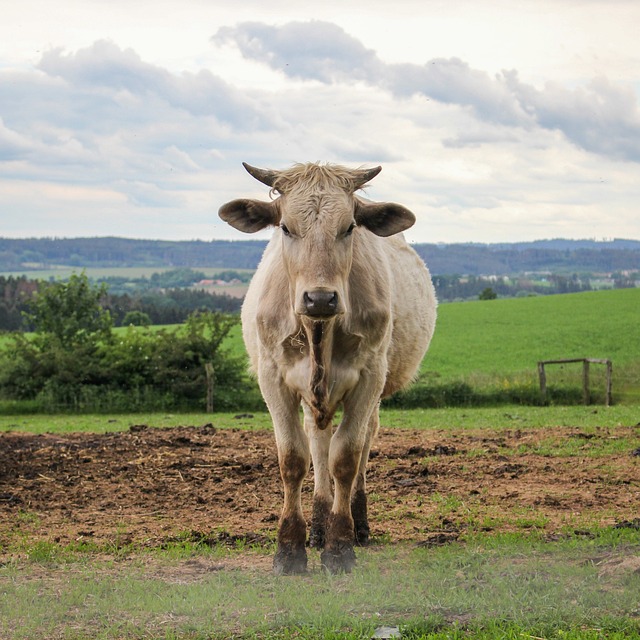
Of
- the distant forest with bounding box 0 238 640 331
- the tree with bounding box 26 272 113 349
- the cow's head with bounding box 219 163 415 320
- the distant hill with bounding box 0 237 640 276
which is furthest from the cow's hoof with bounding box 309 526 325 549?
the distant hill with bounding box 0 237 640 276

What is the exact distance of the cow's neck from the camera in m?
7.40

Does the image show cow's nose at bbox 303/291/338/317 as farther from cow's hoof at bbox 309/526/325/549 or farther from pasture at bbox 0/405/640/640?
cow's hoof at bbox 309/526/325/549

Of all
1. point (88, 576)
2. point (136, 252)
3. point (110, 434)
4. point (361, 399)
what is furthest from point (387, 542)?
point (136, 252)

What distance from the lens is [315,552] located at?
8688 millimetres

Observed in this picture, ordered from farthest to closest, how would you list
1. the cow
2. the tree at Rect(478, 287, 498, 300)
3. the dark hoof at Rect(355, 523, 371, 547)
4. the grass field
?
the tree at Rect(478, 287, 498, 300) < the grass field < the dark hoof at Rect(355, 523, 371, 547) < the cow

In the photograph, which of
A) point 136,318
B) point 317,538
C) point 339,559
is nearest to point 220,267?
point 136,318

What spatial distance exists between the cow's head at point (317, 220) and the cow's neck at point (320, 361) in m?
0.31

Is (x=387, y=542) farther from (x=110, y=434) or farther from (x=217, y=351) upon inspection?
(x=217, y=351)

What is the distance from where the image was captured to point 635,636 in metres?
5.59

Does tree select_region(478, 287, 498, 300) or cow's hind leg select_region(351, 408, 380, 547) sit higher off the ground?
tree select_region(478, 287, 498, 300)

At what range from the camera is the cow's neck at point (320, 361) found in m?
7.40

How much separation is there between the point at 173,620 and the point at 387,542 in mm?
3169

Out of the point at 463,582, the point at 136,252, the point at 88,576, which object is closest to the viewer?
the point at 463,582

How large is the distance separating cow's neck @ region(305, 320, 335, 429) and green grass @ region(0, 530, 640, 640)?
1421 millimetres
